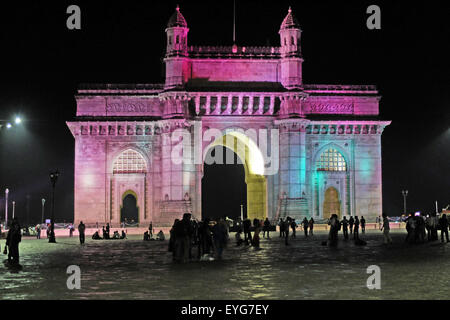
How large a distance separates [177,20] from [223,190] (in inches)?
955

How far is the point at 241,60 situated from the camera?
167ft

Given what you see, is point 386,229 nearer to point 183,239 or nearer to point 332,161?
point 183,239

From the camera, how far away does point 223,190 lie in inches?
2749

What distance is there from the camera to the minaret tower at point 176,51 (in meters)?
49.3

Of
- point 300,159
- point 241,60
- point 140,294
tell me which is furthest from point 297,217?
point 140,294

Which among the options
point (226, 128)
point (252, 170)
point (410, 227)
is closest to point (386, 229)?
point (410, 227)

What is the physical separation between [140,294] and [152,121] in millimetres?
38206

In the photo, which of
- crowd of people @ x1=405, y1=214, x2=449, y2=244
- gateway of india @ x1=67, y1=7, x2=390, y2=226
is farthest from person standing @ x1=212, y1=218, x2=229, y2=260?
gateway of india @ x1=67, y1=7, x2=390, y2=226

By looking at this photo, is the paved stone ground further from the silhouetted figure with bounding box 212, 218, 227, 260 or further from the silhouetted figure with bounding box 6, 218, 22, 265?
the silhouetted figure with bounding box 6, 218, 22, 265

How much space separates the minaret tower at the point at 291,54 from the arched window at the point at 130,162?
1213cm

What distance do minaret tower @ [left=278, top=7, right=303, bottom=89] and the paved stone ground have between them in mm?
28574

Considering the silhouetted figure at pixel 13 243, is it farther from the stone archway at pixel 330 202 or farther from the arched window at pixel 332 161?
the stone archway at pixel 330 202

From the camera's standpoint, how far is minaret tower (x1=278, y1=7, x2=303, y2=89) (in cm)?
4988

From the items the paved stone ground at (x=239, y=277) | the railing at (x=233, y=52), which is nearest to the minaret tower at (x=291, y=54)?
the railing at (x=233, y=52)
